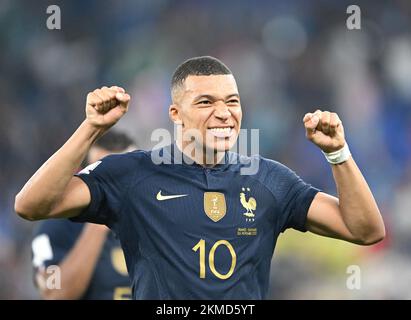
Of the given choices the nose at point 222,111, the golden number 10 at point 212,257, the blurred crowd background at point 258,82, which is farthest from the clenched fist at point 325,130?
the blurred crowd background at point 258,82

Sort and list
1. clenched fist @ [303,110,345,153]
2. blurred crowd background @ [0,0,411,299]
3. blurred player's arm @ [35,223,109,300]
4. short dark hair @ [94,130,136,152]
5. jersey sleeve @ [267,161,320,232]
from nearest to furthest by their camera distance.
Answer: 1. clenched fist @ [303,110,345,153]
2. jersey sleeve @ [267,161,320,232]
3. blurred player's arm @ [35,223,109,300]
4. short dark hair @ [94,130,136,152]
5. blurred crowd background @ [0,0,411,299]

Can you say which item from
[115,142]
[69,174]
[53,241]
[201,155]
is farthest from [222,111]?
[53,241]

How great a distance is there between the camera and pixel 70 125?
29.2 feet

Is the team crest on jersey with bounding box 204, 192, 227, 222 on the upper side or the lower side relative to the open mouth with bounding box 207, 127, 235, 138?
lower

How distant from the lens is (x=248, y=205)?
354cm

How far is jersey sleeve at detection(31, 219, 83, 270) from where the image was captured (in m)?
5.34

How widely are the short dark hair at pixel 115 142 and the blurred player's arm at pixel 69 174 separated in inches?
85.8

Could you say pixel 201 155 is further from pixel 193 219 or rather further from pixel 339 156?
pixel 339 156

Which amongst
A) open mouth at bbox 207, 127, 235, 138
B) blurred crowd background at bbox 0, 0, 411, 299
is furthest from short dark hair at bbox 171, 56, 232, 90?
blurred crowd background at bbox 0, 0, 411, 299

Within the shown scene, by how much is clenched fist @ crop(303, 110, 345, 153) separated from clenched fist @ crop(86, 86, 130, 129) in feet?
2.68

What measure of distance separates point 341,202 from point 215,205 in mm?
581

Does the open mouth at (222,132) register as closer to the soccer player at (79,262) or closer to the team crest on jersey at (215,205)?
the team crest on jersey at (215,205)

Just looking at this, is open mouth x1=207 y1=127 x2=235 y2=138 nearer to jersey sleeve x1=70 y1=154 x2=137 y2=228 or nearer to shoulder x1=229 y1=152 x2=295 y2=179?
shoulder x1=229 y1=152 x2=295 y2=179
